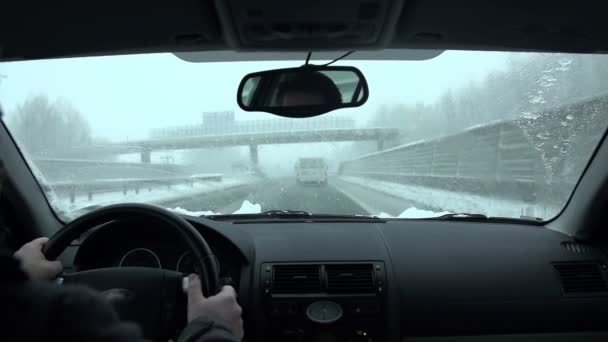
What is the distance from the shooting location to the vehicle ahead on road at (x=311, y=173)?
966cm

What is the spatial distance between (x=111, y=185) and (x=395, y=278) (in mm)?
3622

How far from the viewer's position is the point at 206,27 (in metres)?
3.52

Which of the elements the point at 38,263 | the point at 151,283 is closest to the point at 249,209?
the point at 151,283

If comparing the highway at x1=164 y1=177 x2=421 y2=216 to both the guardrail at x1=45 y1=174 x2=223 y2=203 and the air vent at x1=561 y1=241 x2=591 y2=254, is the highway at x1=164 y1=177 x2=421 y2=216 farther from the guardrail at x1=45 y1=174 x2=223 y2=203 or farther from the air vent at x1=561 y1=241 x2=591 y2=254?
the air vent at x1=561 y1=241 x2=591 y2=254

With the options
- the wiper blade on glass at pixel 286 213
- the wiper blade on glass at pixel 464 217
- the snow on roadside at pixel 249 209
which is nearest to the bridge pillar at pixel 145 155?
the snow on roadside at pixel 249 209

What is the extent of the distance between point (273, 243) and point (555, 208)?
301 cm

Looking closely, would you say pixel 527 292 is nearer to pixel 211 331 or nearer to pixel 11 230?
pixel 211 331

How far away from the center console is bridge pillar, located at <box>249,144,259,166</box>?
348 centimetres

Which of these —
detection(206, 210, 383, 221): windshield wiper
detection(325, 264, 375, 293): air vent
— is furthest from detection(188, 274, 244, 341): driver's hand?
detection(206, 210, 383, 221): windshield wiper

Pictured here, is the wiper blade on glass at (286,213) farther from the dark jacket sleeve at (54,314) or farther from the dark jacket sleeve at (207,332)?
the dark jacket sleeve at (54,314)

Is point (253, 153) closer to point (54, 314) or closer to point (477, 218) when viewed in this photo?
point (477, 218)

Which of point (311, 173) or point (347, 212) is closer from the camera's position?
point (347, 212)

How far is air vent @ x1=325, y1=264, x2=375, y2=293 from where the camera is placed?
3.85 m

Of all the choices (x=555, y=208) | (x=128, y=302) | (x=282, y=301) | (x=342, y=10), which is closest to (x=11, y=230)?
(x=128, y=302)
